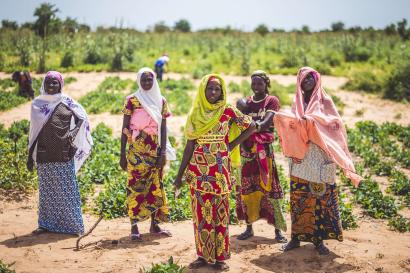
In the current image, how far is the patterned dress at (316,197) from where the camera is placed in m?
4.62

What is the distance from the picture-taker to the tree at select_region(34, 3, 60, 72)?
63.2 feet

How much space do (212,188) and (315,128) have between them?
49.0 inches

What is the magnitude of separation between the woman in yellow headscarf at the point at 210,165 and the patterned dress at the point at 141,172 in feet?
3.20

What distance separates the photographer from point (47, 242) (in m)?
5.08

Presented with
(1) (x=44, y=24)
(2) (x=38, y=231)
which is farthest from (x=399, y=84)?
(1) (x=44, y=24)

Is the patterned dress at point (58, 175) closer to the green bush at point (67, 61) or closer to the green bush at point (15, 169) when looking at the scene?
the green bush at point (15, 169)

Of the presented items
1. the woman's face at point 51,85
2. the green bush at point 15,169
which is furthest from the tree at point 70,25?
the woman's face at point 51,85

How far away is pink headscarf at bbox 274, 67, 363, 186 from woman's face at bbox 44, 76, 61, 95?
8.26 ft

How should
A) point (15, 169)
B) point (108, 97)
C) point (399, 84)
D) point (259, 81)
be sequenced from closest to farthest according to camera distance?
point (259, 81), point (15, 169), point (108, 97), point (399, 84)

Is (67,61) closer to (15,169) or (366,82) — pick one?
(366,82)

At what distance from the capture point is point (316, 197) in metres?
4.70

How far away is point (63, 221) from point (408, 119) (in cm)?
1061

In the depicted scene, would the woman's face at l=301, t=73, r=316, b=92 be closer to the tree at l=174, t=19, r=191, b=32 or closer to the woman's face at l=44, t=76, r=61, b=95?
the woman's face at l=44, t=76, r=61, b=95

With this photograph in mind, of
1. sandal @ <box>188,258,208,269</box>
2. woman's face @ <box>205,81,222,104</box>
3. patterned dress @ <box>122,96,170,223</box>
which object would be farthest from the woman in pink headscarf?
patterned dress @ <box>122,96,170,223</box>
